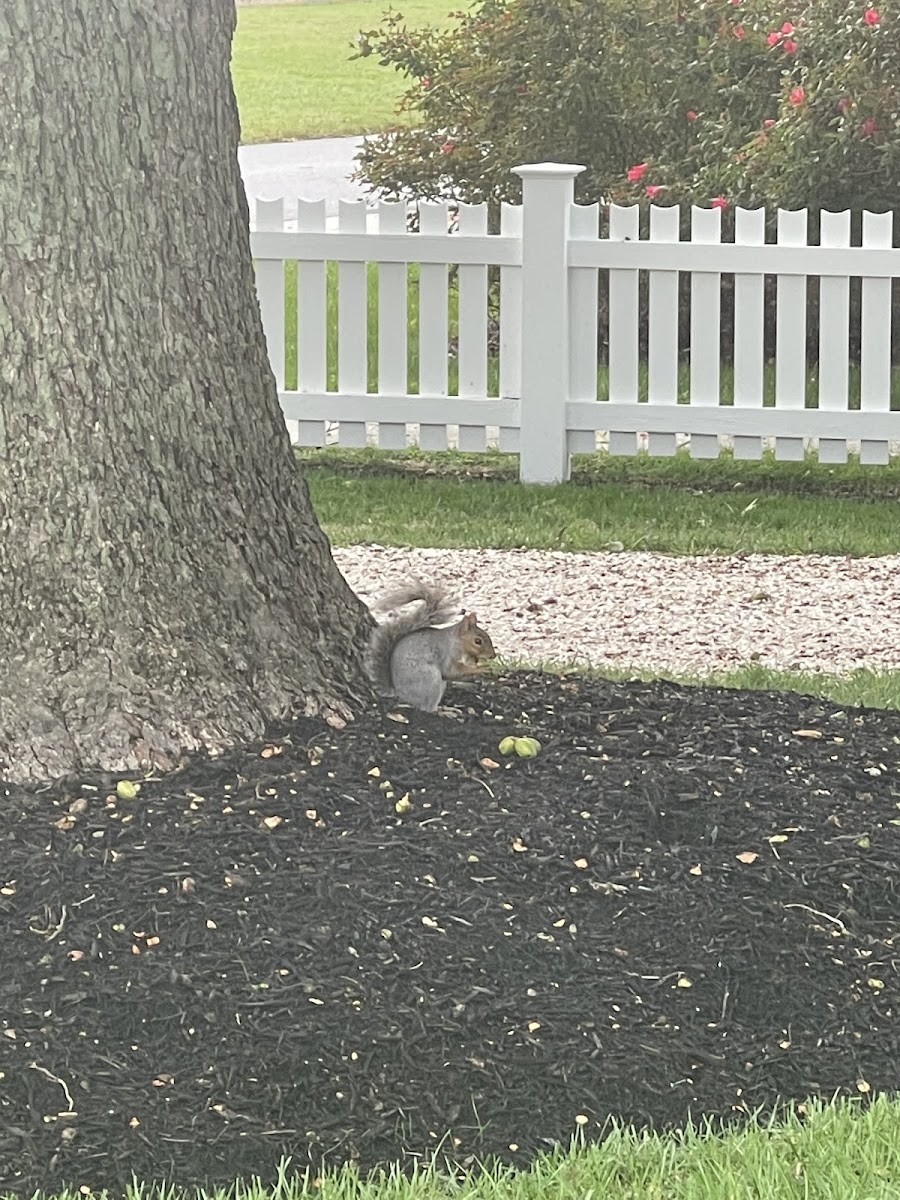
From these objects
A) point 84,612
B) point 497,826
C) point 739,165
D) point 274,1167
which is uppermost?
point 739,165

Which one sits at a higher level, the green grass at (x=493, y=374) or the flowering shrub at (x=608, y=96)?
the flowering shrub at (x=608, y=96)

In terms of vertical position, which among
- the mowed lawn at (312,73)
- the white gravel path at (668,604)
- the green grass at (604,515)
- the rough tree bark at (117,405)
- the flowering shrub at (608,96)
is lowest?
the white gravel path at (668,604)

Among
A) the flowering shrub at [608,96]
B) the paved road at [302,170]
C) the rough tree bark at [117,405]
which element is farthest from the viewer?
the paved road at [302,170]

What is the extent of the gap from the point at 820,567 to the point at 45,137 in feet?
13.4

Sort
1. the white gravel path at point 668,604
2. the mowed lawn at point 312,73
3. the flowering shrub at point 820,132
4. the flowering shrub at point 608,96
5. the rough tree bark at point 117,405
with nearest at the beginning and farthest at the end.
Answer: the rough tree bark at point 117,405 < the white gravel path at point 668,604 < the flowering shrub at point 820,132 < the flowering shrub at point 608,96 < the mowed lawn at point 312,73

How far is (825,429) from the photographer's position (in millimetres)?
8828

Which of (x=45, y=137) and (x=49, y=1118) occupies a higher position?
(x=45, y=137)

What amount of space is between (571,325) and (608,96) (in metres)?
3.35

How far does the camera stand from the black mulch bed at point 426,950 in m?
3.39

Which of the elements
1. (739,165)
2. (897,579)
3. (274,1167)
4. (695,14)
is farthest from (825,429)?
(274,1167)

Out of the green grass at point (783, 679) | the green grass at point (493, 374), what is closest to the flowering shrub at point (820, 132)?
the green grass at point (493, 374)

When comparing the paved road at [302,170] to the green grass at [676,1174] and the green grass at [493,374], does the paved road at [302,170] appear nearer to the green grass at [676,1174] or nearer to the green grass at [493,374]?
the green grass at [493,374]

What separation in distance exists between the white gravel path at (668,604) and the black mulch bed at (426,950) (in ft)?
5.58

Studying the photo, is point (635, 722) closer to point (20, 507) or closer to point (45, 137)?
point (20, 507)
